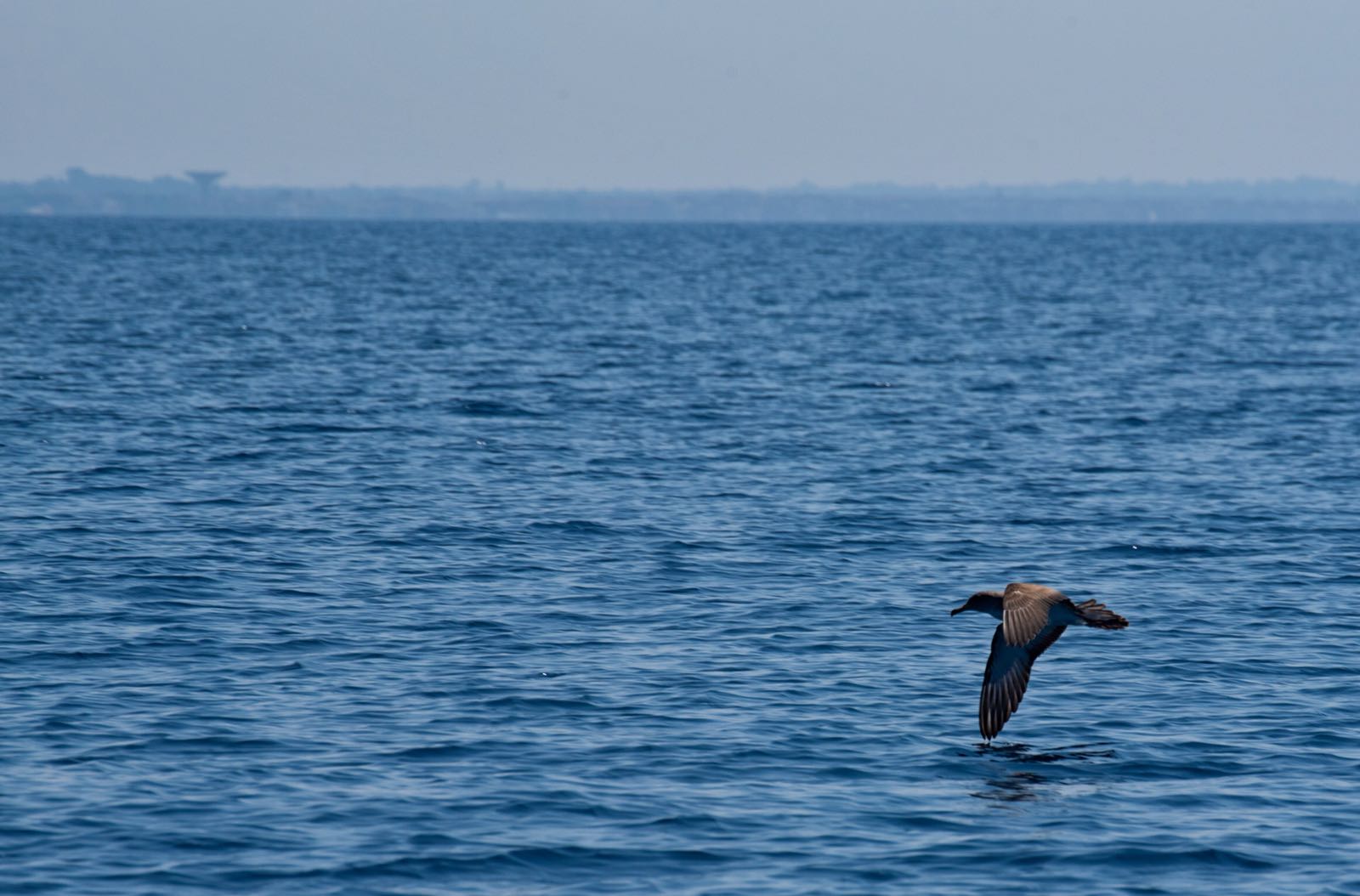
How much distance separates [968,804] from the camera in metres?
18.1

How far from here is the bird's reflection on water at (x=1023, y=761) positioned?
18.4 metres

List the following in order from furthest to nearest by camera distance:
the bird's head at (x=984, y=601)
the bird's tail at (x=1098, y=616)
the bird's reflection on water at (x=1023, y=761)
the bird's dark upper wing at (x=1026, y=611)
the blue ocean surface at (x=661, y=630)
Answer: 1. the bird's head at (x=984, y=601)
2. the bird's dark upper wing at (x=1026, y=611)
3. the bird's reflection on water at (x=1023, y=761)
4. the bird's tail at (x=1098, y=616)
5. the blue ocean surface at (x=661, y=630)

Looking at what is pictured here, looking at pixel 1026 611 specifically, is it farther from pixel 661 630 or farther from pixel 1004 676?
pixel 661 630

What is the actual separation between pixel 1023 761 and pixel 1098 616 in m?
2.12

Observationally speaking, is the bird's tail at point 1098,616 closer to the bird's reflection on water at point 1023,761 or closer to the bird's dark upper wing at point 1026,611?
the bird's dark upper wing at point 1026,611

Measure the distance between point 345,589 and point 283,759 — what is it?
837cm

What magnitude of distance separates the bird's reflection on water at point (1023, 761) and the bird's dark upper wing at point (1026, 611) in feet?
4.23

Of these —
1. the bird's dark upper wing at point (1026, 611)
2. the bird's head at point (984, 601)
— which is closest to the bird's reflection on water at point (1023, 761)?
the bird's dark upper wing at point (1026, 611)

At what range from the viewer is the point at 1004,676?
19.4 metres

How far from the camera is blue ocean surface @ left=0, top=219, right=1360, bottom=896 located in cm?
1695

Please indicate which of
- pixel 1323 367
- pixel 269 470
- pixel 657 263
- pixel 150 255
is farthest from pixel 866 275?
pixel 269 470

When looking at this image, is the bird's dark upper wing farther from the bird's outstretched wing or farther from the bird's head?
the bird's head

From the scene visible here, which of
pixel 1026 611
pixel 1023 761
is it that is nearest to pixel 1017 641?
pixel 1026 611

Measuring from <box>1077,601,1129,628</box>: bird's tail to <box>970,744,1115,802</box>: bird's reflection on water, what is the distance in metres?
1.72
